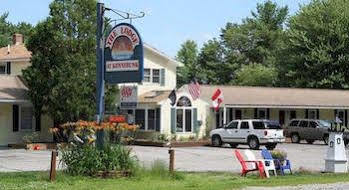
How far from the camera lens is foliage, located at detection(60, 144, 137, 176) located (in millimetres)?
18609

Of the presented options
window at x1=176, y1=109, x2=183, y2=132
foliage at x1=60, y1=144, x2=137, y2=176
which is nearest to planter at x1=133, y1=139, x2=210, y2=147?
window at x1=176, y1=109, x2=183, y2=132

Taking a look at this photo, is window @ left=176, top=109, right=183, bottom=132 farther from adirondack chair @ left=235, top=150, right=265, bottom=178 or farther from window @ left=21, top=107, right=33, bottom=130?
adirondack chair @ left=235, top=150, right=265, bottom=178

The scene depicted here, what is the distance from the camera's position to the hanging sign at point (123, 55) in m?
19.0

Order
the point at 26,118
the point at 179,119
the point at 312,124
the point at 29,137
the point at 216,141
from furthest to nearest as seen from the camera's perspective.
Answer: the point at 312,124, the point at 179,119, the point at 216,141, the point at 26,118, the point at 29,137

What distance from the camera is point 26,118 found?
130ft

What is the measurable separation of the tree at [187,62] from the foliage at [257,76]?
11.7 m

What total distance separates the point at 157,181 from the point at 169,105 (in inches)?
931

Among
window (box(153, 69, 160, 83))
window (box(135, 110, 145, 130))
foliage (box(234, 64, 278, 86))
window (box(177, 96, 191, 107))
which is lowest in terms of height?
window (box(135, 110, 145, 130))

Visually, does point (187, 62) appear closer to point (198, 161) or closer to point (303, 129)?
point (303, 129)

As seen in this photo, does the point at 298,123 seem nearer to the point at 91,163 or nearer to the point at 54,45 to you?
the point at 54,45

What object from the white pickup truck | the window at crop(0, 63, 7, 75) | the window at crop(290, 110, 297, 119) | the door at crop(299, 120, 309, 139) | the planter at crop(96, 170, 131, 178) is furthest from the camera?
the window at crop(290, 110, 297, 119)

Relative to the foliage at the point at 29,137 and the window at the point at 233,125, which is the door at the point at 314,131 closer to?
the window at the point at 233,125

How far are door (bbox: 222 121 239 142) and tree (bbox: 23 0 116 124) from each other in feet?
23.7

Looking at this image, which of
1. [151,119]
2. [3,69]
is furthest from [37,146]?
[3,69]
